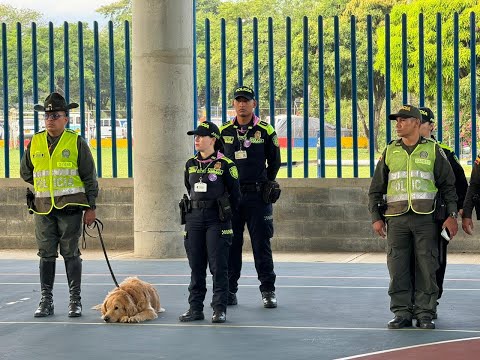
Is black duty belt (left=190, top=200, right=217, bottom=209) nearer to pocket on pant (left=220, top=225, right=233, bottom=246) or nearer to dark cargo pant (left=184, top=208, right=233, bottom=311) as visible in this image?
dark cargo pant (left=184, top=208, right=233, bottom=311)

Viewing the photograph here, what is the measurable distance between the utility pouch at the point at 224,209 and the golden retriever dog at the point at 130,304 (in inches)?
41.2

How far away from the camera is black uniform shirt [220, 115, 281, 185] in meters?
11.7

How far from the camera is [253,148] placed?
1170 cm

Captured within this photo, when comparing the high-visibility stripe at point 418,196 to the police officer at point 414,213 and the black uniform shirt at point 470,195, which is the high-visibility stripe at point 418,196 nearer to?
the police officer at point 414,213

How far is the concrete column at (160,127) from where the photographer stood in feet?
54.3

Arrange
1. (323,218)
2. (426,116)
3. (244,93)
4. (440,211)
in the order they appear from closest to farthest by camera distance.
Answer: (440,211)
(426,116)
(244,93)
(323,218)

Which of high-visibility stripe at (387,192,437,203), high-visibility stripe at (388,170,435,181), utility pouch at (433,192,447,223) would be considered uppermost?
high-visibility stripe at (388,170,435,181)

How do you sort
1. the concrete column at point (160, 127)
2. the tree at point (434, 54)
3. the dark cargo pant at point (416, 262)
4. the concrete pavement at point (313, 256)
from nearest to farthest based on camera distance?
the dark cargo pant at point (416, 262) → the concrete pavement at point (313, 256) → the concrete column at point (160, 127) → the tree at point (434, 54)

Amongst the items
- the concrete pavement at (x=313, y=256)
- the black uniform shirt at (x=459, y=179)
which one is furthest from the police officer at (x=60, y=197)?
the concrete pavement at (x=313, y=256)

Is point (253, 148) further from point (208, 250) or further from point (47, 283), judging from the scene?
point (47, 283)

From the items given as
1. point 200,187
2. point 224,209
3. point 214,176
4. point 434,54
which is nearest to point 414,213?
point 224,209

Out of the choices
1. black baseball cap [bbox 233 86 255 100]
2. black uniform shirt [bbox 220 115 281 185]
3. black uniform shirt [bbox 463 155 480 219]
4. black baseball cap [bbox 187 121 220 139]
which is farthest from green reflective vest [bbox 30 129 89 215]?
black uniform shirt [bbox 463 155 480 219]

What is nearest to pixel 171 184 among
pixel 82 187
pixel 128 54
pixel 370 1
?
pixel 128 54

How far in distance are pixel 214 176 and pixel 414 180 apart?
1.84 meters
